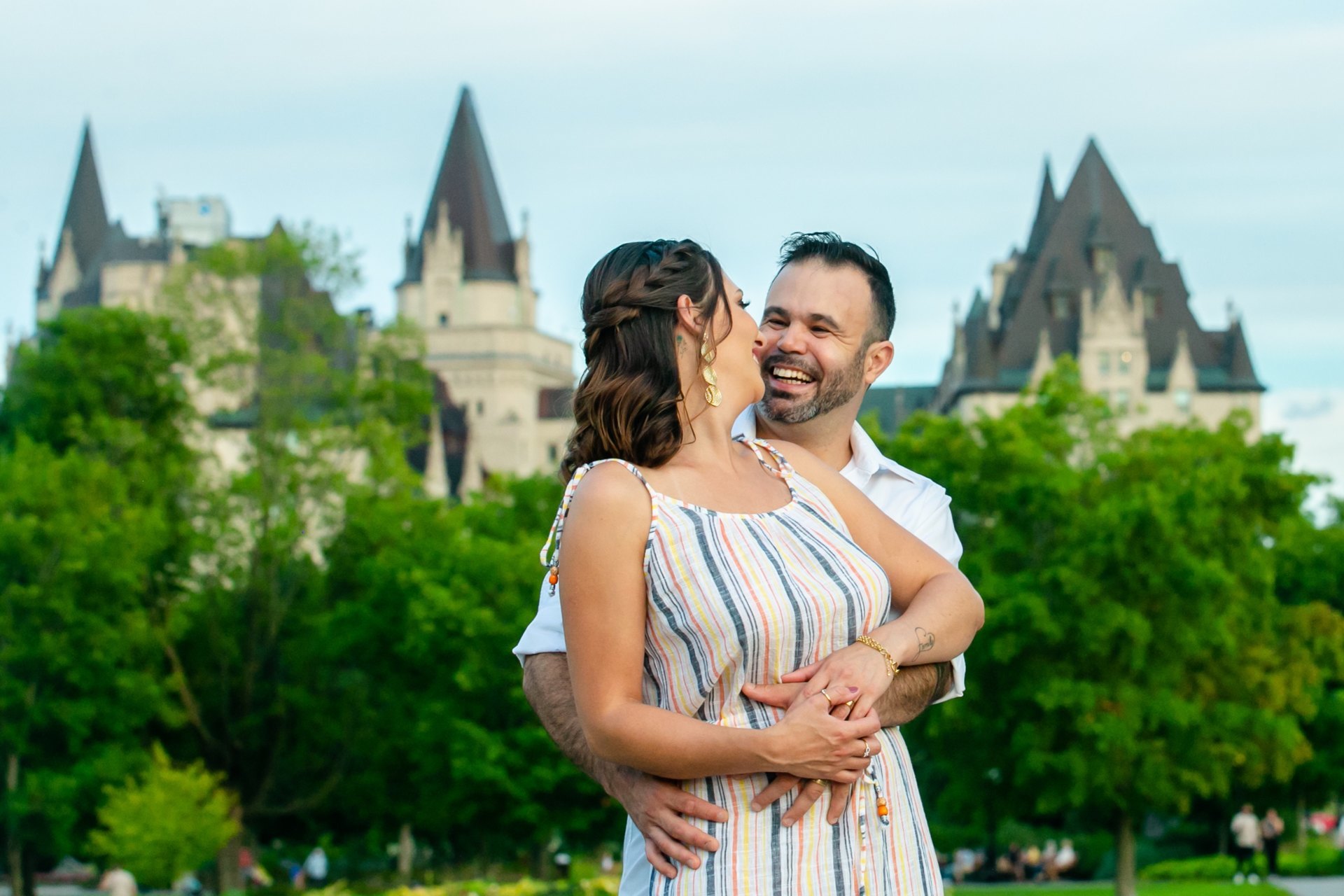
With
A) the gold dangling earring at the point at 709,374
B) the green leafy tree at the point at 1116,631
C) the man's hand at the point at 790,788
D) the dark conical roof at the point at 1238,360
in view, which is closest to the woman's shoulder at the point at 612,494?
the gold dangling earring at the point at 709,374

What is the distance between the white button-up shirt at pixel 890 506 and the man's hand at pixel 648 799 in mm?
112

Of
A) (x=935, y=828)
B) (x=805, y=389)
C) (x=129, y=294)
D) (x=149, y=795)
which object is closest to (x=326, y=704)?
(x=149, y=795)

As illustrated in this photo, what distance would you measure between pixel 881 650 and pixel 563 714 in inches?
25.1

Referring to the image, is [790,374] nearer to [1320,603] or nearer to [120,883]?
[120,883]

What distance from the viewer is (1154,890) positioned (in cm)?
2562

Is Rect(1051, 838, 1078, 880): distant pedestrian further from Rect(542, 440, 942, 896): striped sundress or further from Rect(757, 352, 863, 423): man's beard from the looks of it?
Rect(542, 440, 942, 896): striped sundress

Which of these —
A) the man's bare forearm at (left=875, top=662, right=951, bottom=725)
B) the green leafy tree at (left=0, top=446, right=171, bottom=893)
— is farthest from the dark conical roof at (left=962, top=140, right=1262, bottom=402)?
the man's bare forearm at (left=875, top=662, right=951, bottom=725)

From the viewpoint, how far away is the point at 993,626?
2588cm

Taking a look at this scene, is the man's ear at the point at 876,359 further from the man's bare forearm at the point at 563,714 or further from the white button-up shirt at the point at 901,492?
the man's bare forearm at the point at 563,714

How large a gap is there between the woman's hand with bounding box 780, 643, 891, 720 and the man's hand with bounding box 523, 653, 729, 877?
10.1 inches

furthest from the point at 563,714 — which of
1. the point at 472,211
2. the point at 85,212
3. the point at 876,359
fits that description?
the point at 472,211

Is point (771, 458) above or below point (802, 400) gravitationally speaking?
below

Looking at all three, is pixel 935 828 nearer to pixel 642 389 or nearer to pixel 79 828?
pixel 79 828

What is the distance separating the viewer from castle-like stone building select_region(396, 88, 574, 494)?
98188 mm
